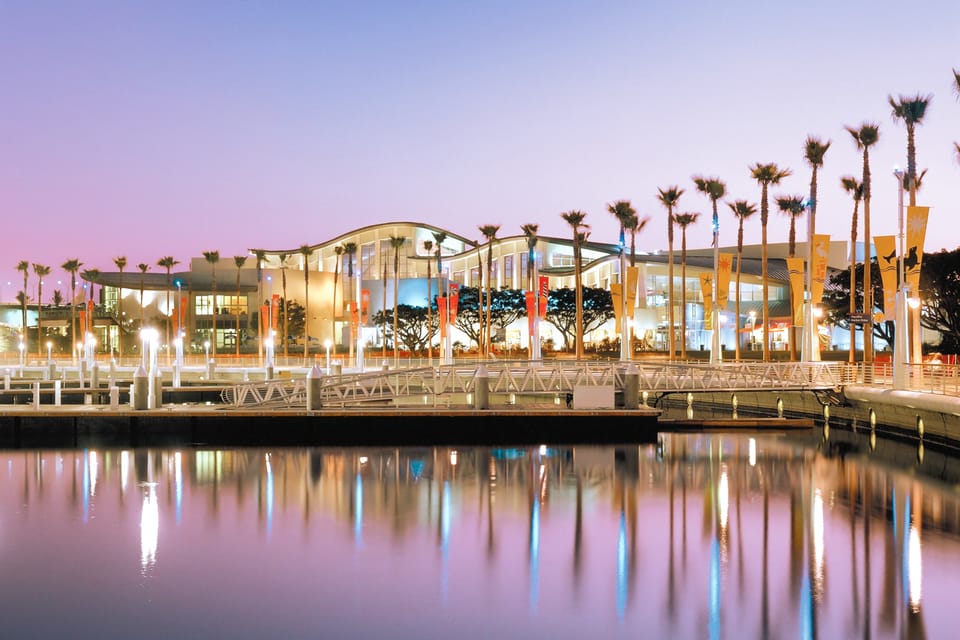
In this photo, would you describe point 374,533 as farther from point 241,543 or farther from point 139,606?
point 139,606

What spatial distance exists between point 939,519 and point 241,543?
15.6 metres

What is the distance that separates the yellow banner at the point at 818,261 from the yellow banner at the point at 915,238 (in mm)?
10699

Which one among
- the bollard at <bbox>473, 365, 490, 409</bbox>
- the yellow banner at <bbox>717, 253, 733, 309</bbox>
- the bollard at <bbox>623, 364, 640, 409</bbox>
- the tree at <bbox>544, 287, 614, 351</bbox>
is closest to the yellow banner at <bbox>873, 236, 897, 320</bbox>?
the bollard at <bbox>623, 364, 640, 409</bbox>

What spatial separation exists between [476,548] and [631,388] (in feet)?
65.1

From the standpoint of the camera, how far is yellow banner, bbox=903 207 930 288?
1393 inches

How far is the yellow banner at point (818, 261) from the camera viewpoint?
47.1 meters

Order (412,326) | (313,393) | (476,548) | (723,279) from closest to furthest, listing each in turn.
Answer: (476,548) → (313,393) → (723,279) → (412,326)

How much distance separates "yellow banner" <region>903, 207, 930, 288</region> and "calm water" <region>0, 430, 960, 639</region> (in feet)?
23.9

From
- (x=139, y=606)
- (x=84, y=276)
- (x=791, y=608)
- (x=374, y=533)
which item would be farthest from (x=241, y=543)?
(x=84, y=276)

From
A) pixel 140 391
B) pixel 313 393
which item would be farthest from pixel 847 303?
pixel 140 391

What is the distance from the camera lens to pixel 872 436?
39.9m

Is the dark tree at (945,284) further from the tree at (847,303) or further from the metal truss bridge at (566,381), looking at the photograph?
the metal truss bridge at (566,381)

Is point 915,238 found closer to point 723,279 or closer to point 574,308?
point 723,279

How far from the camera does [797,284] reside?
170 feet
